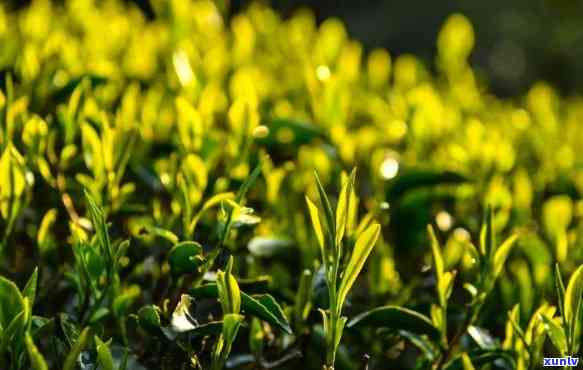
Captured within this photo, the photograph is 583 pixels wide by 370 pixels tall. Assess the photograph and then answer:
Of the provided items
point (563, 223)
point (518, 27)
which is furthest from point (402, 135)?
point (518, 27)

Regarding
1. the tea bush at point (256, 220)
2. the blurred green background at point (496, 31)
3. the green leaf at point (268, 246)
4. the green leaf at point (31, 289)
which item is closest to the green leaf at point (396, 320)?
the tea bush at point (256, 220)

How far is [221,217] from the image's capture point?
162 cm

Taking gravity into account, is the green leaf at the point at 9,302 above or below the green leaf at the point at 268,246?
above

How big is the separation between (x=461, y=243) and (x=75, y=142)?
0.99 meters

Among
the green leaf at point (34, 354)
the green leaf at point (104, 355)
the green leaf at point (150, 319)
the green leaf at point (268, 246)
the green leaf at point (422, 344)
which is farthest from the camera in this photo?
the green leaf at point (268, 246)

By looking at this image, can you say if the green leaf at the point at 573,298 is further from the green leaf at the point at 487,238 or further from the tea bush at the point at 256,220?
the green leaf at the point at 487,238

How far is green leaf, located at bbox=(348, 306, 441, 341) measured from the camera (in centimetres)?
161

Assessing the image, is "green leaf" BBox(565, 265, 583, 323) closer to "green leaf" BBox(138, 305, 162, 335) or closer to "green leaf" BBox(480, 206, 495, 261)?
"green leaf" BBox(480, 206, 495, 261)

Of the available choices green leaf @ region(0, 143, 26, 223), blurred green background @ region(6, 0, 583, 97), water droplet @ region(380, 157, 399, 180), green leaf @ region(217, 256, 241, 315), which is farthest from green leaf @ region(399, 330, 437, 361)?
blurred green background @ region(6, 0, 583, 97)

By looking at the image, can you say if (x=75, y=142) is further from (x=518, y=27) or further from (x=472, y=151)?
(x=518, y=27)

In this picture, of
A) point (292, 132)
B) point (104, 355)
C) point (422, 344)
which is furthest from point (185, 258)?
point (292, 132)

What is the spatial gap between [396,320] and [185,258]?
43 centimetres

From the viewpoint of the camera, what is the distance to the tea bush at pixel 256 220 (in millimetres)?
1515

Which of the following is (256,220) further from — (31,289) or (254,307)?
(31,289)
